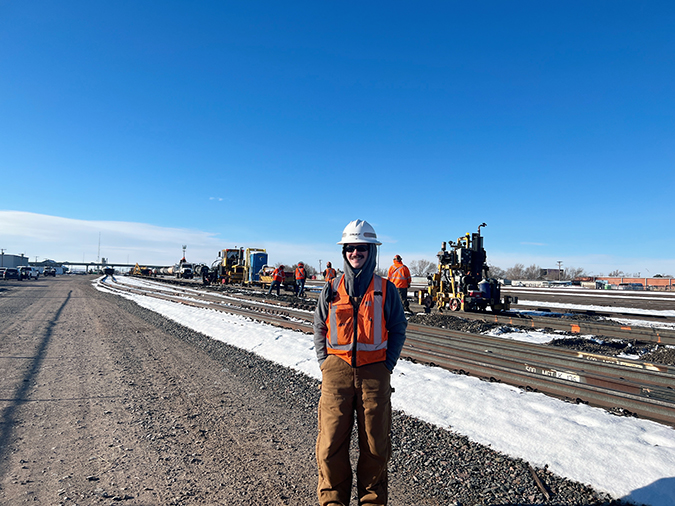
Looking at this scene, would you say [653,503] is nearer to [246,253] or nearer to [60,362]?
[60,362]

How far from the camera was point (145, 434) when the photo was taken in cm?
468

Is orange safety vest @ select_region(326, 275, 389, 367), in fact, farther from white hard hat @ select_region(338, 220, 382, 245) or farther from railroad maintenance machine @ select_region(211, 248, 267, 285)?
railroad maintenance machine @ select_region(211, 248, 267, 285)

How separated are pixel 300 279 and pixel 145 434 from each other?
21.0 meters

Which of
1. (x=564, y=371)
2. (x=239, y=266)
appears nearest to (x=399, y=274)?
(x=564, y=371)

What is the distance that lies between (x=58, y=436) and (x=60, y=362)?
4419 mm

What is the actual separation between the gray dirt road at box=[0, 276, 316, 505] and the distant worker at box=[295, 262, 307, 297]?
16.2 meters

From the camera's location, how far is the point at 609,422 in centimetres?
449

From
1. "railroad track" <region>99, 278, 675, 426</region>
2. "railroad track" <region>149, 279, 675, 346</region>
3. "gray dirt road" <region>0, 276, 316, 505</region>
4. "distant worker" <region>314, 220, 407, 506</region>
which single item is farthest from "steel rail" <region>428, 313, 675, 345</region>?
"distant worker" <region>314, 220, 407, 506</region>

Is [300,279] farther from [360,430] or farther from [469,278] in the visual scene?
[360,430]

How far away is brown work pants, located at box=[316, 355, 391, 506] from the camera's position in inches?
113

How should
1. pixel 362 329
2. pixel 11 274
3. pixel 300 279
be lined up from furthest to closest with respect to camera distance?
1. pixel 11 274
2. pixel 300 279
3. pixel 362 329

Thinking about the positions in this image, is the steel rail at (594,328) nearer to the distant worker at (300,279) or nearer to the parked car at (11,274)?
the distant worker at (300,279)

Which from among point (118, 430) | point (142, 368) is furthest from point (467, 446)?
point (142, 368)

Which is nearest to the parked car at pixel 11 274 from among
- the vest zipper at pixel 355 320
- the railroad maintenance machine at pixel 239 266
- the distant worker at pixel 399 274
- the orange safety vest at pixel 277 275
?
the railroad maintenance machine at pixel 239 266
